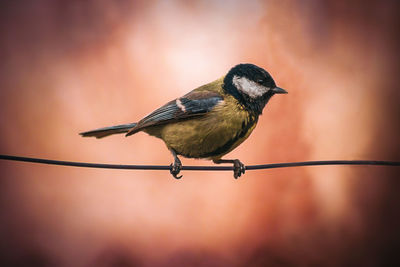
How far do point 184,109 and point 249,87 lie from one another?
1.18ft

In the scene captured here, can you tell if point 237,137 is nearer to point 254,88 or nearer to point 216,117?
point 216,117

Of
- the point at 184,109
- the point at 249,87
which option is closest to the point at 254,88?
the point at 249,87

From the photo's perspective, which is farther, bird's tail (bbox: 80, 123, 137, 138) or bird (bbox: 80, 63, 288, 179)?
bird's tail (bbox: 80, 123, 137, 138)

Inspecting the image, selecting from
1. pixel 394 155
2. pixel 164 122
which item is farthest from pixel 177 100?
pixel 394 155

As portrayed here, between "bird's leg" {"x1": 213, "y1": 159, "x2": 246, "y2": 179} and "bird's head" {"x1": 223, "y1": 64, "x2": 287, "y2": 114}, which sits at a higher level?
"bird's head" {"x1": 223, "y1": 64, "x2": 287, "y2": 114}

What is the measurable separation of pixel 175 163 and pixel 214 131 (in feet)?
1.00

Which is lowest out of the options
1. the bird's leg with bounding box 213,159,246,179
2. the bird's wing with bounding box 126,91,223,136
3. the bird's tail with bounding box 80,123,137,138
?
the bird's leg with bounding box 213,159,246,179

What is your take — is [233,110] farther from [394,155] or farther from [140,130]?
[394,155]

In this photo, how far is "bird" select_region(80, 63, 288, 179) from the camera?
1954 mm

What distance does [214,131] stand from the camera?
194cm

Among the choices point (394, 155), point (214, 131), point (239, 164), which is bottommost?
point (394, 155)

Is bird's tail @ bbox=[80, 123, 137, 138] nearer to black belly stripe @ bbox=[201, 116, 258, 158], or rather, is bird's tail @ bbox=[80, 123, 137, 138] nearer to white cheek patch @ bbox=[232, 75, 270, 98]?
black belly stripe @ bbox=[201, 116, 258, 158]

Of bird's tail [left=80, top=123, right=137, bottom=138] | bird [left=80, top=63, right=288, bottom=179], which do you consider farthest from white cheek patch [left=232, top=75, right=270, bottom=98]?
bird's tail [left=80, top=123, right=137, bottom=138]

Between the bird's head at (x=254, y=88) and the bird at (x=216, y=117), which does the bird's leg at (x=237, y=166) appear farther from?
Answer: the bird's head at (x=254, y=88)
